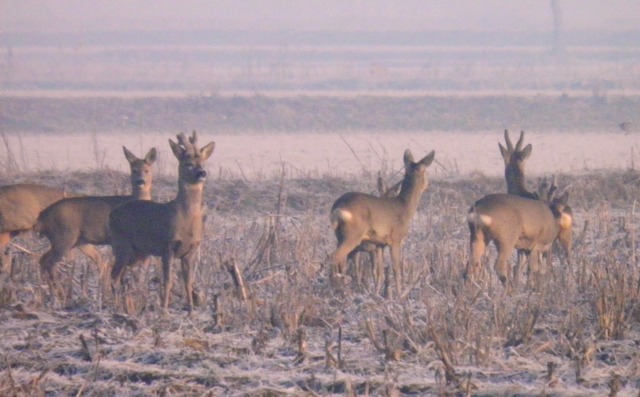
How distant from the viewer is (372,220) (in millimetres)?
13000

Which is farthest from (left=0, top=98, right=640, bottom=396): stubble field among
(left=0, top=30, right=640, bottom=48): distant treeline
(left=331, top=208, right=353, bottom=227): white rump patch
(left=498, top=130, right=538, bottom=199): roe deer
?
(left=0, top=30, right=640, bottom=48): distant treeline

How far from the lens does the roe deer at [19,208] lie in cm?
1346

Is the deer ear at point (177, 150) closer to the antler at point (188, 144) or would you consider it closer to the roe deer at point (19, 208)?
the antler at point (188, 144)

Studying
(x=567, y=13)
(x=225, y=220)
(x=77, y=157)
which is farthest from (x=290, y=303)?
(x=567, y=13)

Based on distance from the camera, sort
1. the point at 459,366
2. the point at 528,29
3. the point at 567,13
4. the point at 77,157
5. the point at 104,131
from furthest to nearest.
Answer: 1. the point at 567,13
2. the point at 528,29
3. the point at 104,131
4. the point at 77,157
5. the point at 459,366

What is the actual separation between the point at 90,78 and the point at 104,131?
125 feet

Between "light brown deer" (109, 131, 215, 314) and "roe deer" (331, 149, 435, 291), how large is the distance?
1.62m

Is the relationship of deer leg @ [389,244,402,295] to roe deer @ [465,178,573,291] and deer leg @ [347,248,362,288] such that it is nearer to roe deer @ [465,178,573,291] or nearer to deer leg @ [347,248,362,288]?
deer leg @ [347,248,362,288]

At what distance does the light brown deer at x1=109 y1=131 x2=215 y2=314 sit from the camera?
450 inches

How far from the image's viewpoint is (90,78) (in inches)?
2921

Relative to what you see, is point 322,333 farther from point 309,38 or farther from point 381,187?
point 309,38

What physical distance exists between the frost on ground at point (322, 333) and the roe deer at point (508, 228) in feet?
0.66

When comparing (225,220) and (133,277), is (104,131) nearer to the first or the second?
(225,220)

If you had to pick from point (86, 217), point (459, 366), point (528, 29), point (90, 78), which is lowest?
point (459, 366)
